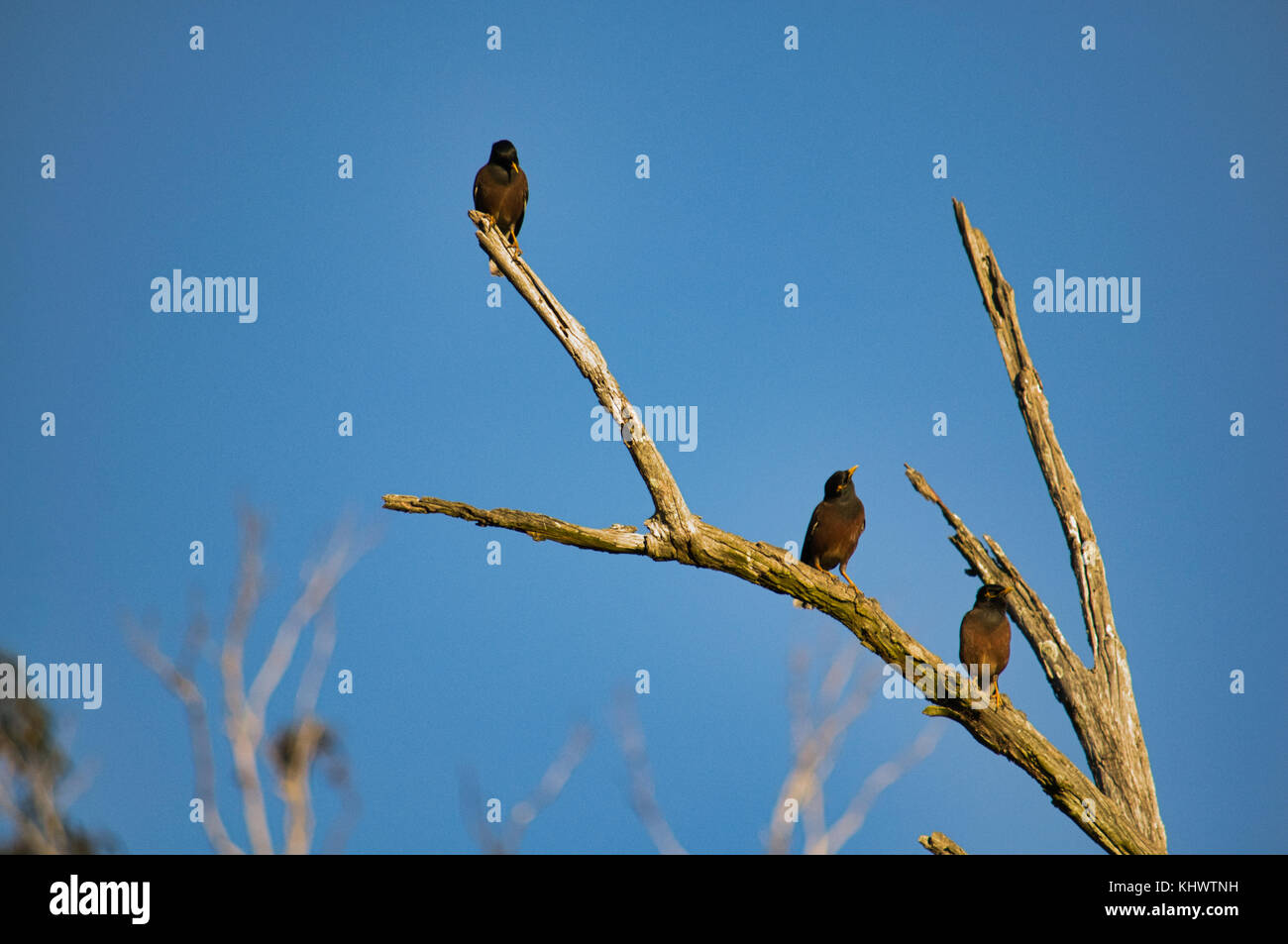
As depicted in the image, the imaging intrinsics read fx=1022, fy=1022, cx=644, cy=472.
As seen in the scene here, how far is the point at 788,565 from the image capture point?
5867 millimetres

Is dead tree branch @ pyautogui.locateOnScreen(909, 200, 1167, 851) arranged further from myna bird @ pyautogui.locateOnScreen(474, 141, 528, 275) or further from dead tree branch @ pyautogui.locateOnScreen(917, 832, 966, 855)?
myna bird @ pyautogui.locateOnScreen(474, 141, 528, 275)

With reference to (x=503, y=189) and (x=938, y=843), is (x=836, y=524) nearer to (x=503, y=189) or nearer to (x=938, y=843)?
(x=938, y=843)

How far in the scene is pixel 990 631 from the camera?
7.50m

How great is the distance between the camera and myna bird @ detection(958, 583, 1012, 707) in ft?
24.6

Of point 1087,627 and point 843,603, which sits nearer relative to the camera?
point 843,603

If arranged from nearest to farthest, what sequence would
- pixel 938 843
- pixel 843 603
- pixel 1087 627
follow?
pixel 938 843, pixel 843 603, pixel 1087 627

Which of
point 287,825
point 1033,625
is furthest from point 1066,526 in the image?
point 287,825

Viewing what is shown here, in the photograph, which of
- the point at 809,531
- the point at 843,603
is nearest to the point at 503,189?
the point at 809,531

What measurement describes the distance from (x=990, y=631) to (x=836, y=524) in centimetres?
138

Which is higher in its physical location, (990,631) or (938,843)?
(990,631)

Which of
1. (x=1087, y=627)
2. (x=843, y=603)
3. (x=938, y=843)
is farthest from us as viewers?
(x=1087, y=627)
